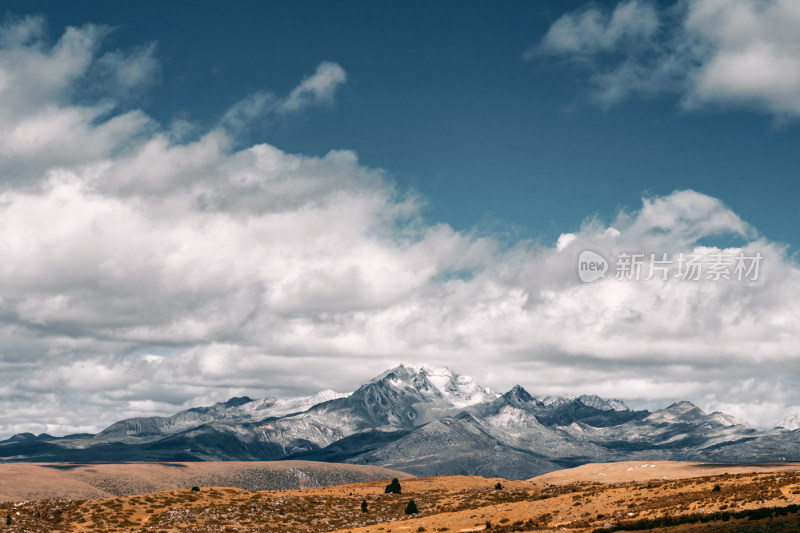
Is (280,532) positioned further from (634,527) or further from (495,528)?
(634,527)

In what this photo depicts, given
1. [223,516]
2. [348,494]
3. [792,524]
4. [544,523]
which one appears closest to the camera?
[792,524]

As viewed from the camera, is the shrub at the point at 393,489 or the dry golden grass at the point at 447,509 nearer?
the dry golden grass at the point at 447,509

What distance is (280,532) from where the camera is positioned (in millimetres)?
88375

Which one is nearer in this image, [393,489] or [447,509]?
[447,509]

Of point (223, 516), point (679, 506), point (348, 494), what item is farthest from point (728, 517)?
point (348, 494)

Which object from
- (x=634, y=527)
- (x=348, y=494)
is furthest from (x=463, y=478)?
(x=634, y=527)

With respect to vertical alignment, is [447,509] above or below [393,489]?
above

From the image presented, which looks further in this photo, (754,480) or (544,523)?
(754,480)

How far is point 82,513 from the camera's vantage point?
90438 mm

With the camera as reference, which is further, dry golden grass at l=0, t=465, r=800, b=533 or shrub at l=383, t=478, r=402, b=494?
shrub at l=383, t=478, r=402, b=494

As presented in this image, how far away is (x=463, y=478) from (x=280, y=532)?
2478 inches

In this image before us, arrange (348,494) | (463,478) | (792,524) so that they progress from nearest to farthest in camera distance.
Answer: (792,524) → (348,494) → (463,478)

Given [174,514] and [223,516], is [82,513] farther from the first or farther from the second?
[223,516]

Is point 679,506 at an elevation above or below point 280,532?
above
